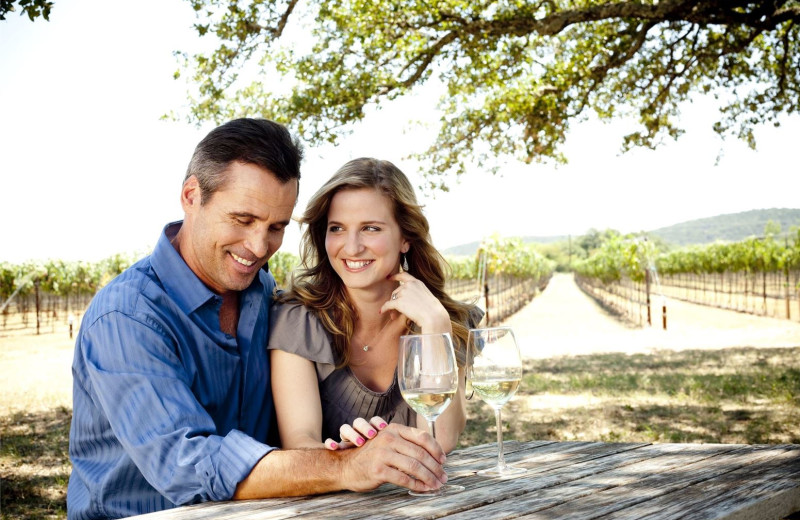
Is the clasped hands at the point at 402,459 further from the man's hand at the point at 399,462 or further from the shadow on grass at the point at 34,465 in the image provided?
the shadow on grass at the point at 34,465

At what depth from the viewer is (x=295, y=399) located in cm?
227

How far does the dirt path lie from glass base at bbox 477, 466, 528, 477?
13.7 meters

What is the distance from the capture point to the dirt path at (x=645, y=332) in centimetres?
1533

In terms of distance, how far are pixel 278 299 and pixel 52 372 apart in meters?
13.7

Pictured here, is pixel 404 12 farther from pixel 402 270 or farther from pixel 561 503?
pixel 561 503

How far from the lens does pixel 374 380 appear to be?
8.54ft

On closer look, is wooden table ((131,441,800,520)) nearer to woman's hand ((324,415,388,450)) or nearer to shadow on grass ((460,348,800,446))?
woman's hand ((324,415,388,450))

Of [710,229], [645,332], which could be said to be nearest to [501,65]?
[645,332]

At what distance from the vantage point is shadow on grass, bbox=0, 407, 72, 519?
191 inches

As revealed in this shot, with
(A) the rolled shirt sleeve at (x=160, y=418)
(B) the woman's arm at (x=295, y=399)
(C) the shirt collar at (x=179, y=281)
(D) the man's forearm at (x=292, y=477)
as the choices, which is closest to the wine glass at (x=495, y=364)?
(D) the man's forearm at (x=292, y=477)

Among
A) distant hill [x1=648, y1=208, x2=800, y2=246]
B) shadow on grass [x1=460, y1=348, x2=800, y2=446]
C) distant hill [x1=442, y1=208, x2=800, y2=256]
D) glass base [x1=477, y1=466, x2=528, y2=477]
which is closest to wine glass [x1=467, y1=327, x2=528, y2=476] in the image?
glass base [x1=477, y1=466, x2=528, y2=477]

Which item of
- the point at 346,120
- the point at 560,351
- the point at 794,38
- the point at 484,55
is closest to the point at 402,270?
the point at 346,120

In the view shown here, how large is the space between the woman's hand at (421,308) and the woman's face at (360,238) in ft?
0.48

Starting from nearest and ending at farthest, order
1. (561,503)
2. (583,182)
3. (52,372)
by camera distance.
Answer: (561,503)
(52,372)
(583,182)
